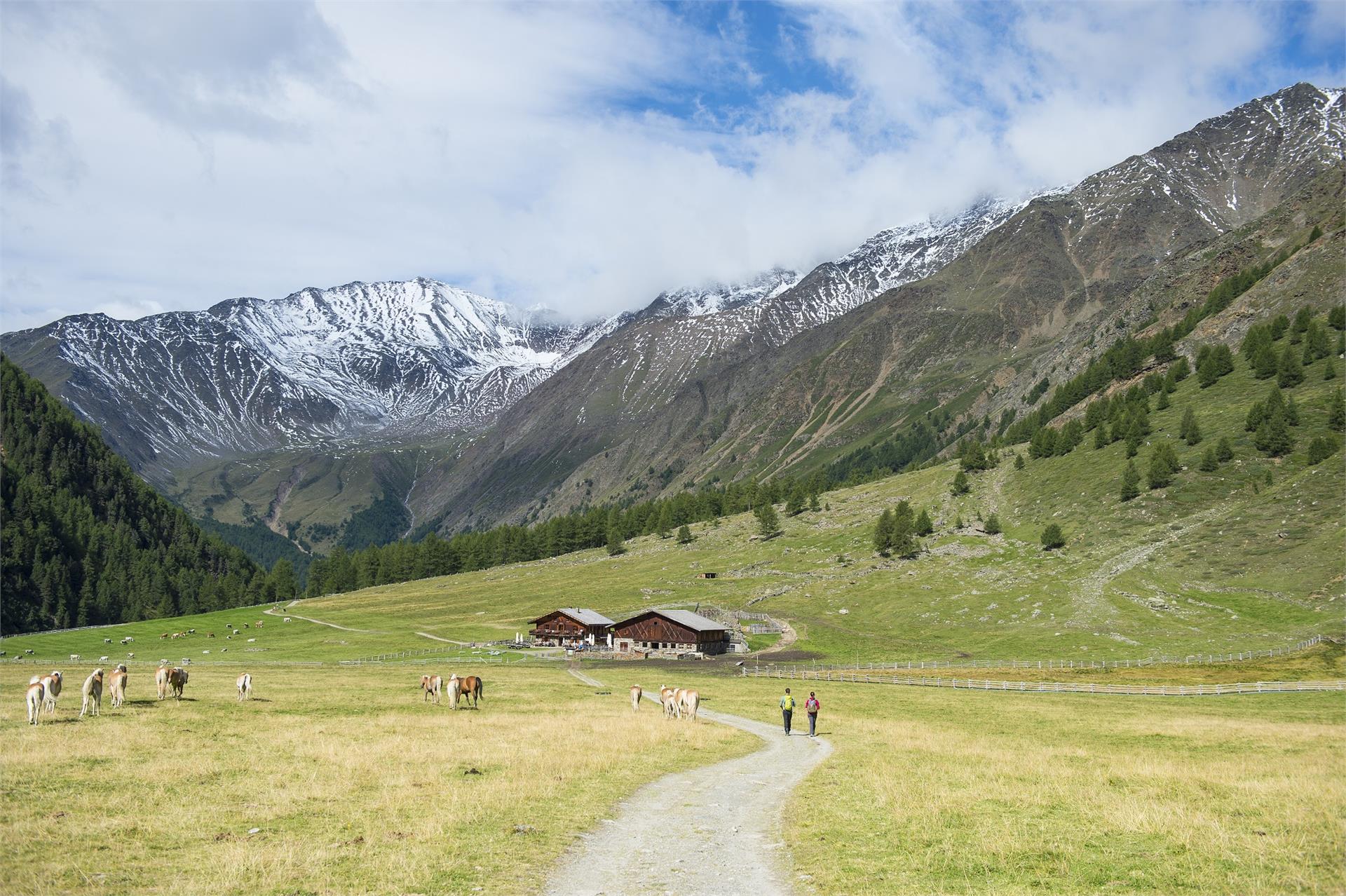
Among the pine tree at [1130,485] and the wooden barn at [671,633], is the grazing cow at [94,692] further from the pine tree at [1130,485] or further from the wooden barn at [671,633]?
the pine tree at [1130,485]

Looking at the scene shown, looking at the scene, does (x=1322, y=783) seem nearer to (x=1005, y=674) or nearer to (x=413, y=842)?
(x=413, y=842)

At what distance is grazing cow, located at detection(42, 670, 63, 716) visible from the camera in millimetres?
37062

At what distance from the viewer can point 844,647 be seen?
115812 millimetres

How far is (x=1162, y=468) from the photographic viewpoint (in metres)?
147

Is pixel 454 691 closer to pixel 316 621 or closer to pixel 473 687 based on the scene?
pixel 473 687

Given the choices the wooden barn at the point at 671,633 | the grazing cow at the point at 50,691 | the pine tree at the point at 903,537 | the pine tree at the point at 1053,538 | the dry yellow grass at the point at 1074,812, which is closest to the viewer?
the dry yellow grass at the point at 1074,812

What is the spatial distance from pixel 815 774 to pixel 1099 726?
3033 cm

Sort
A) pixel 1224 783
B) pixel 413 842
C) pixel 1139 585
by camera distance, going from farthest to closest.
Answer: pixel 1139 585 → pixel 1224 783 → pixel 413 842

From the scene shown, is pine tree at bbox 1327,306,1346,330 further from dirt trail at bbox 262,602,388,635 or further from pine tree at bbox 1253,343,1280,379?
dirt trail at bbox 262,602,388,635

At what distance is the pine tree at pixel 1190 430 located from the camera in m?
155

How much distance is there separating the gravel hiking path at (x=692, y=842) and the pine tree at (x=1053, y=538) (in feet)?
413

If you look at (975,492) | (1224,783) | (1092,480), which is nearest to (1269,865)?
(1224,783)

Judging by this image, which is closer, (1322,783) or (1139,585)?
(1322,783)

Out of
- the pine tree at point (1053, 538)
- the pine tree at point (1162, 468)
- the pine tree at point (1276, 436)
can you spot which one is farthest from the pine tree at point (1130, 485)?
the pine tree at point (1276, 436)
